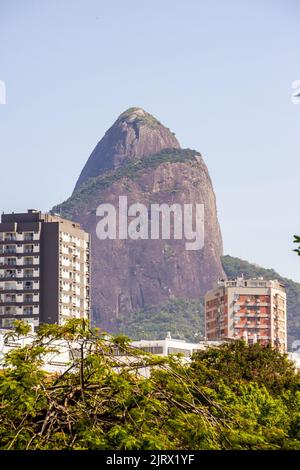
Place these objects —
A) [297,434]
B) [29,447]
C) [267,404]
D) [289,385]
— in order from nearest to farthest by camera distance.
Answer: [29,447] < [297,434] < [267,404] < [289,385]

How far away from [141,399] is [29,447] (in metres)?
2.76

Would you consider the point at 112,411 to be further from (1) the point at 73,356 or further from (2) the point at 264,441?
(2) the point at 264,441

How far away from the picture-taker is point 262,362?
8206 cm

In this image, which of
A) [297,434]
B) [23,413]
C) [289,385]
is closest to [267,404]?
[297,434]

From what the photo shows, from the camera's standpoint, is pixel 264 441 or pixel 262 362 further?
pixel 262 362

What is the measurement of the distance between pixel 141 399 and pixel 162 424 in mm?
644

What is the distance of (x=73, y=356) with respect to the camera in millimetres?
28719

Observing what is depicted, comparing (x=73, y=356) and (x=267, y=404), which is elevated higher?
(x=73, y=356)

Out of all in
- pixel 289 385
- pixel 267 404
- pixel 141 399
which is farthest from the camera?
pixel 289 385

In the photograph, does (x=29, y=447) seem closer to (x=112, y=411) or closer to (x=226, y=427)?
(x=112, y=411)

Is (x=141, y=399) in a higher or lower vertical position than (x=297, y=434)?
higher

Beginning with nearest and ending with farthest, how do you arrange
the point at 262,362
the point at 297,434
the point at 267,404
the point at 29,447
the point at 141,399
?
the point at 29,447 → the point at 141,399 → the point at 297,434 → the point at 267,404 → the point at 262,362

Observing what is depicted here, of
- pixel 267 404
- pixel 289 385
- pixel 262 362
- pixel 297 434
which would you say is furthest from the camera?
pixel 262 362

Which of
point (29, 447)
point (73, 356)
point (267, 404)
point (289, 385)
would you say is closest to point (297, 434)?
point (267, 404)
